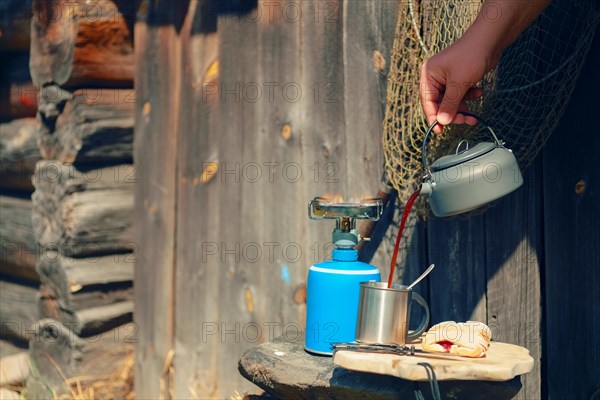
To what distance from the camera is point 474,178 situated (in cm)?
198

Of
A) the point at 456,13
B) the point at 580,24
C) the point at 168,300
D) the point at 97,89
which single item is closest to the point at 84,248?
the point at 168,300

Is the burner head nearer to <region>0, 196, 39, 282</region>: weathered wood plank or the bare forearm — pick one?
the bare forearm

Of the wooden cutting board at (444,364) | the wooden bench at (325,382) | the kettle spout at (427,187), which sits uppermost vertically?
the kettle spout at (427,187)

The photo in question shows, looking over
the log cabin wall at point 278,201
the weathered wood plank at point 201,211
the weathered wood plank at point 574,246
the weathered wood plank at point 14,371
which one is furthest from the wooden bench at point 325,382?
the weathered wood plank at point 14,371

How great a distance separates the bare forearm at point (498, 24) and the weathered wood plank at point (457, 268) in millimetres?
592

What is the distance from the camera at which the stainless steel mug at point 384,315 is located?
6.64 ft

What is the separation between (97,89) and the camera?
379 cm

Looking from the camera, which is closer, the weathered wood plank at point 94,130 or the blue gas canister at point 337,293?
the blue gas canister at point 337,293

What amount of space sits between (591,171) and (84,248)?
2322 millimetres

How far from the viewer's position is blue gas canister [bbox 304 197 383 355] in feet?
7.29

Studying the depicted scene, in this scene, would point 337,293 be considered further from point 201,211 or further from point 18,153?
point 18,153

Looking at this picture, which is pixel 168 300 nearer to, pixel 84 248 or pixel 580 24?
pixel 84 248

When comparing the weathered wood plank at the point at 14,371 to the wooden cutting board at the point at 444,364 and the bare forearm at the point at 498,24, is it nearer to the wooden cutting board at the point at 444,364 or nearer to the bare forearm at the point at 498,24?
the wooden cutting board at the point at 444,364

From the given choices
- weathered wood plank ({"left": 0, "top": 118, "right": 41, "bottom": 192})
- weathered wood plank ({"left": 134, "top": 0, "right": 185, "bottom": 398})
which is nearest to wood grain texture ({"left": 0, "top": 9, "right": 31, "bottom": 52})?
weathered wood plank ({"left": 0, "top": 118, "right": 41, "bottom": 192})
